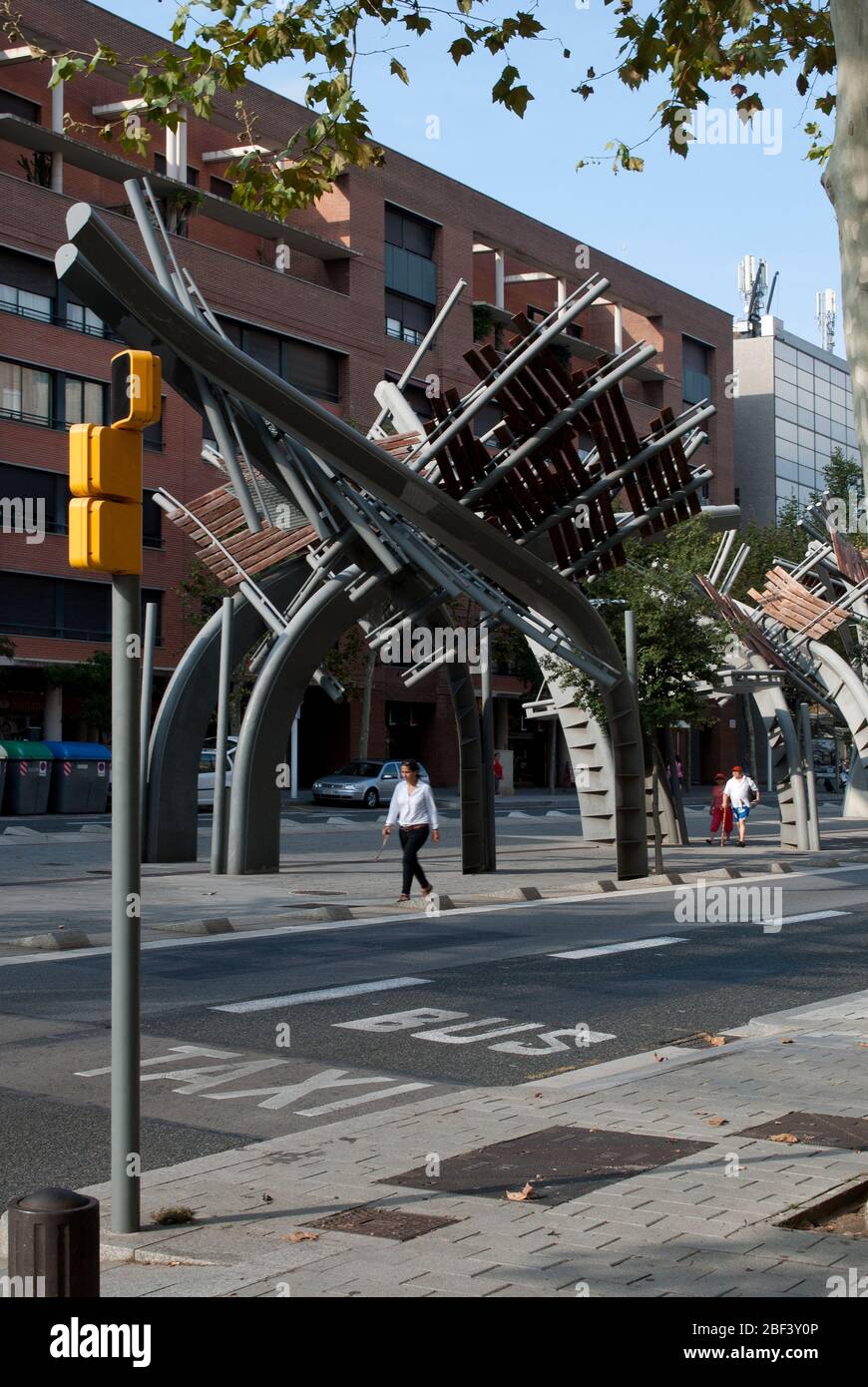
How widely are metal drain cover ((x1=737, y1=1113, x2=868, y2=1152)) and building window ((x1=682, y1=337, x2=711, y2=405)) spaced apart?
75481 mm

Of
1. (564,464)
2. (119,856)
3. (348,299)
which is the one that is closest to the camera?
(119,856)

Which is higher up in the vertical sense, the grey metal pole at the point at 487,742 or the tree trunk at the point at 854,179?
the tree trunk at the point at 854,179

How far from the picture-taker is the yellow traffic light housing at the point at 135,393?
18.5 feet

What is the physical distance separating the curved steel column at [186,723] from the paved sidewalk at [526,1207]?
50.9ft

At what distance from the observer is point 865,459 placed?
583 centimetres

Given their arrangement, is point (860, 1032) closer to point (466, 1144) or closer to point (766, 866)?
point (466, 1144)

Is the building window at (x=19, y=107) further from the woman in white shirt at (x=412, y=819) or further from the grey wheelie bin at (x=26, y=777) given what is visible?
the woman in white shirt at (x=412, y=819)

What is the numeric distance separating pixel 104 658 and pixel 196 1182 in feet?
137

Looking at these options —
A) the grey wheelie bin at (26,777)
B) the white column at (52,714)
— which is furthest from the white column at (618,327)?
the grey wheelie bin at (26,777)

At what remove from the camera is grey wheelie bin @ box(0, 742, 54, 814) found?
126ft

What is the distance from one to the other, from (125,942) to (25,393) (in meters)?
45.7

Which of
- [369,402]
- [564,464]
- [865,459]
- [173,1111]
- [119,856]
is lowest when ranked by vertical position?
[173,1111]

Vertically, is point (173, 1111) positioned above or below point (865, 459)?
below
